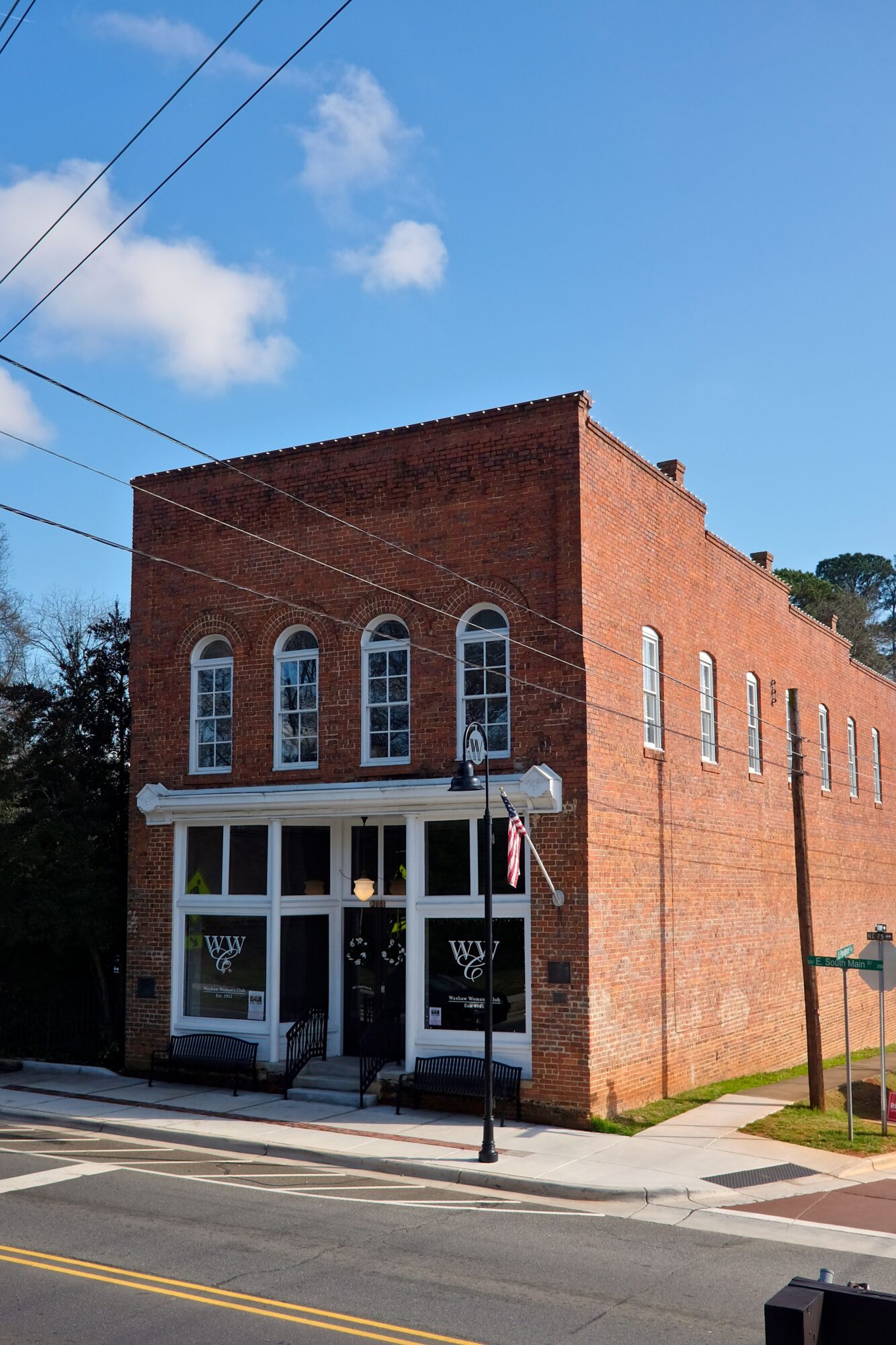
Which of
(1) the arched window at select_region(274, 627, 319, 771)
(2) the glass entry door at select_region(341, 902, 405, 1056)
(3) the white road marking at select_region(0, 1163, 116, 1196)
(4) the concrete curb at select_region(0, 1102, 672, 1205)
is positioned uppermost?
(1) the arched window at select_region(274, 627, 319, 771)

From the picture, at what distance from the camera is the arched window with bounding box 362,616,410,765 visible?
1852 centimetres

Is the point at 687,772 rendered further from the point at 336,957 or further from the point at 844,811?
the point at 844,811

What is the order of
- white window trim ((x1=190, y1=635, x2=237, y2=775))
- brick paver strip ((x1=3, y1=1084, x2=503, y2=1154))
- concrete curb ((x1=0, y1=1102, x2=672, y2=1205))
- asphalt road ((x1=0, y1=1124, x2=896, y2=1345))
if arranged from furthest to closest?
1. white window trim ((x1=190, y1=635, x2=237, y2=775))
2. brick paver strip ((x1=3, y1=1084, x2=503, y2=1154))
3. concrete curb ((x1=0, y1=1102, x2=672, y2=1205))
4. asphalt road ((x1=0, y1=1124, x2=896, y2=1345))

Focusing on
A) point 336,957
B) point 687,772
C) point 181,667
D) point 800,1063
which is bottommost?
point 800,1063

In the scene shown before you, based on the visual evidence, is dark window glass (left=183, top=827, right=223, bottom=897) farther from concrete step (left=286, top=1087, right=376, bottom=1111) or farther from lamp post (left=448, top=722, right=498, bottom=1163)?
lamp post (left=448, top=722, right=498, bottom=1163)

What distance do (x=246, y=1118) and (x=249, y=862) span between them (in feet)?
13.9

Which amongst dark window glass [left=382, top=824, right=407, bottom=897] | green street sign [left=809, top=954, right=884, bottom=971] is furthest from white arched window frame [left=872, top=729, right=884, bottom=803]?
dark window glass [left=382, top=824, right=407, bottom=897]

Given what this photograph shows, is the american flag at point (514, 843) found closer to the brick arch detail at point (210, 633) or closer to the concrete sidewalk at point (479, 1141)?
the concrete sidewalk at point (479, 1141)

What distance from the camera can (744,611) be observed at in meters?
23.9

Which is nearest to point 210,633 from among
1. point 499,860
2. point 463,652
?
point 463,652

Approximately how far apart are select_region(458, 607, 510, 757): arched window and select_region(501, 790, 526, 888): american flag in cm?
152

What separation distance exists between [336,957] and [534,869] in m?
4.21

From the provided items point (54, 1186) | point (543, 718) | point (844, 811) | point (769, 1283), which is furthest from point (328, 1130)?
point (844, 811)

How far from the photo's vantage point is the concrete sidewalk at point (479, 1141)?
13.3 metres
